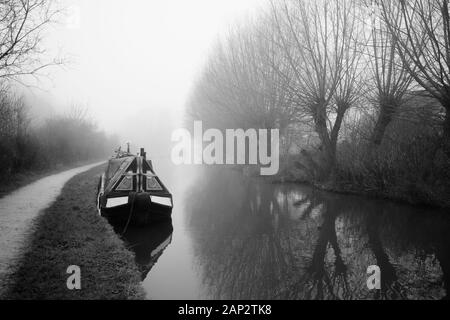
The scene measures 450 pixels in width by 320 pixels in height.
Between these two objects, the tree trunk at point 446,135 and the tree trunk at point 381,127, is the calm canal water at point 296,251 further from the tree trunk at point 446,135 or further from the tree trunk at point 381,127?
the tree trunk at point 381,127

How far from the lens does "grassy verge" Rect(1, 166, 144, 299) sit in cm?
383

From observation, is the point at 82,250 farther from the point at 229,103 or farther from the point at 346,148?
the point at 229,103

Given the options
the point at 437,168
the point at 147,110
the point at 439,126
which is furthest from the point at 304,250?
the point at 147,110

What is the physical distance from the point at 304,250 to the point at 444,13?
632 centimetres

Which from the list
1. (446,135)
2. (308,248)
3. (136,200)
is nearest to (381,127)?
(446,135)

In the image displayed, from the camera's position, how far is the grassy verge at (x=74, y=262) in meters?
3.83

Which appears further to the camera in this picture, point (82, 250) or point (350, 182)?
point (350, 182)

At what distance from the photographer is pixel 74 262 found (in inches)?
189

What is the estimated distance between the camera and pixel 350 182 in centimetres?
1257

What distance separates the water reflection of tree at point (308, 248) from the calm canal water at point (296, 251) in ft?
0.05

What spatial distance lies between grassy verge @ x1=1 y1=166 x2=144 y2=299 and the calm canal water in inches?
19.0

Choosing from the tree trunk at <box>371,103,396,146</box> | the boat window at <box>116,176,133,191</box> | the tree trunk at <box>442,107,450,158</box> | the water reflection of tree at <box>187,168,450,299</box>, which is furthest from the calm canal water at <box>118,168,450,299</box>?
the tree trunk at <box>371,103,396,146</box>

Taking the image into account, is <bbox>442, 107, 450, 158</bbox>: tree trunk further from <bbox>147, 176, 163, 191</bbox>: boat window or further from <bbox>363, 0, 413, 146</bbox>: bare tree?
<bbox>147, 176, 163, 191</bbox>: boat window

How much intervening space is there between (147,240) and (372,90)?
961 cm
